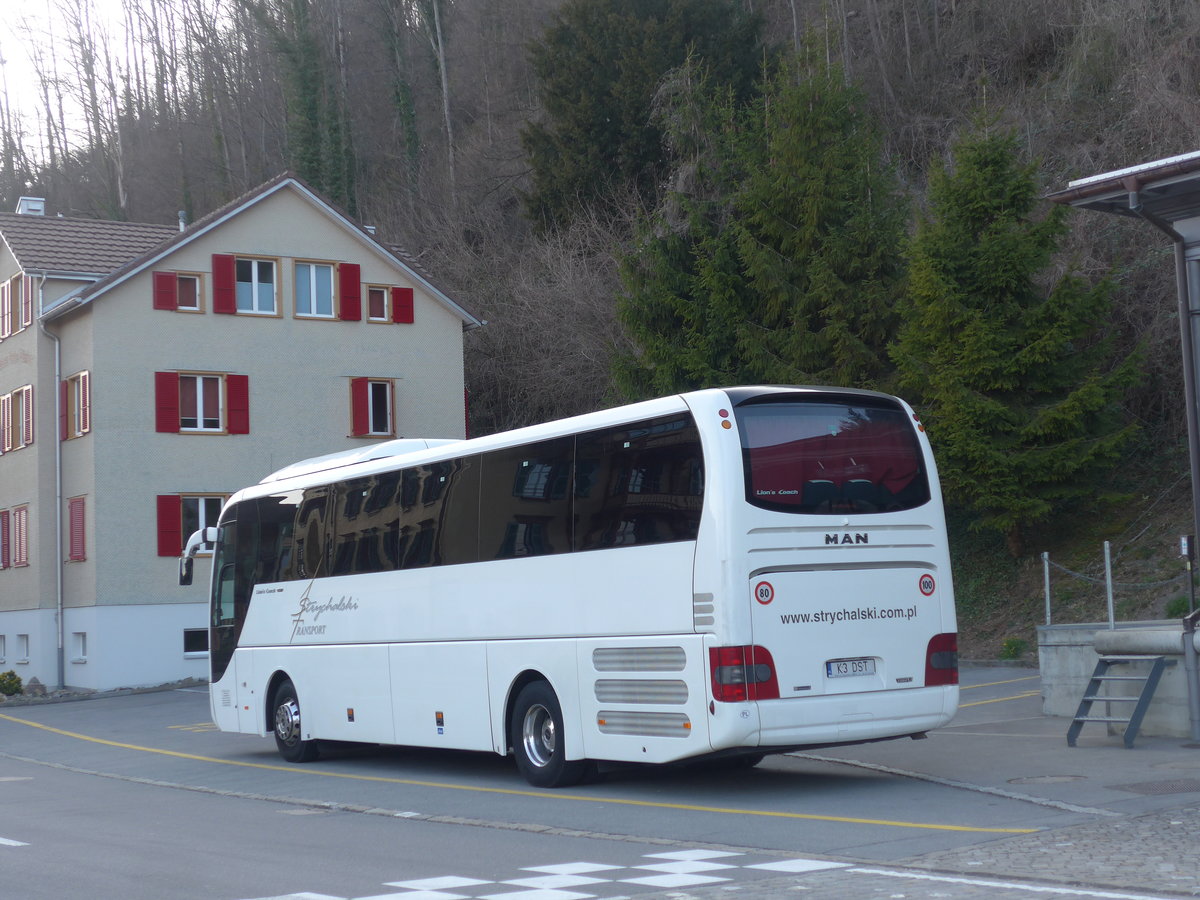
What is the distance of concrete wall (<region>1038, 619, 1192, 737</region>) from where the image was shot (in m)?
13.7

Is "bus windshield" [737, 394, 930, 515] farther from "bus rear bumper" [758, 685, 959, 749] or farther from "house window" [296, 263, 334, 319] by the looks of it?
"house window" [296, 263, 334, 319]

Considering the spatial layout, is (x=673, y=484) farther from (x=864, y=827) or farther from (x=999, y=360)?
(x=999, y=360)

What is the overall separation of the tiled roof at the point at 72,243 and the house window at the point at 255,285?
8.02ft

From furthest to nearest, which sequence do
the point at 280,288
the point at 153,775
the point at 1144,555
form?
the point at 280,288
the point at 1144,555
the point at 153,775

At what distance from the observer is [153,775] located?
663 inches

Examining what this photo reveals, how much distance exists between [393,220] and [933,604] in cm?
4455

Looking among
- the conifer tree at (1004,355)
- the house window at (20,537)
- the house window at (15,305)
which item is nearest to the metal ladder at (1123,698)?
the conifer tree at (1004,355)

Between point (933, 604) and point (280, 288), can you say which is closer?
point (933, 604)

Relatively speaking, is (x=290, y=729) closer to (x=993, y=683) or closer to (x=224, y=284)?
(x=993, y=683)

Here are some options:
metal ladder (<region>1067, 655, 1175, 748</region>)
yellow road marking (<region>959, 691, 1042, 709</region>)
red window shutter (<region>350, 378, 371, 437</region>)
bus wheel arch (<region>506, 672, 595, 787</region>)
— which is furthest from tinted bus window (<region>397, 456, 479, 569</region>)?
red window shutter (<region>350, 378, 371, 437</region>)

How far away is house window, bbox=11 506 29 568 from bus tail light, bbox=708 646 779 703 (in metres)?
31.4

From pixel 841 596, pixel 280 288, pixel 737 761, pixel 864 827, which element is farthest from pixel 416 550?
pixel 280 288

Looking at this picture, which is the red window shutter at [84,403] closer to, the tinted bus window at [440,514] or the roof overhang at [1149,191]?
the tinted bus window at [440,514]

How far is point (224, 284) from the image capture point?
3794 cm
